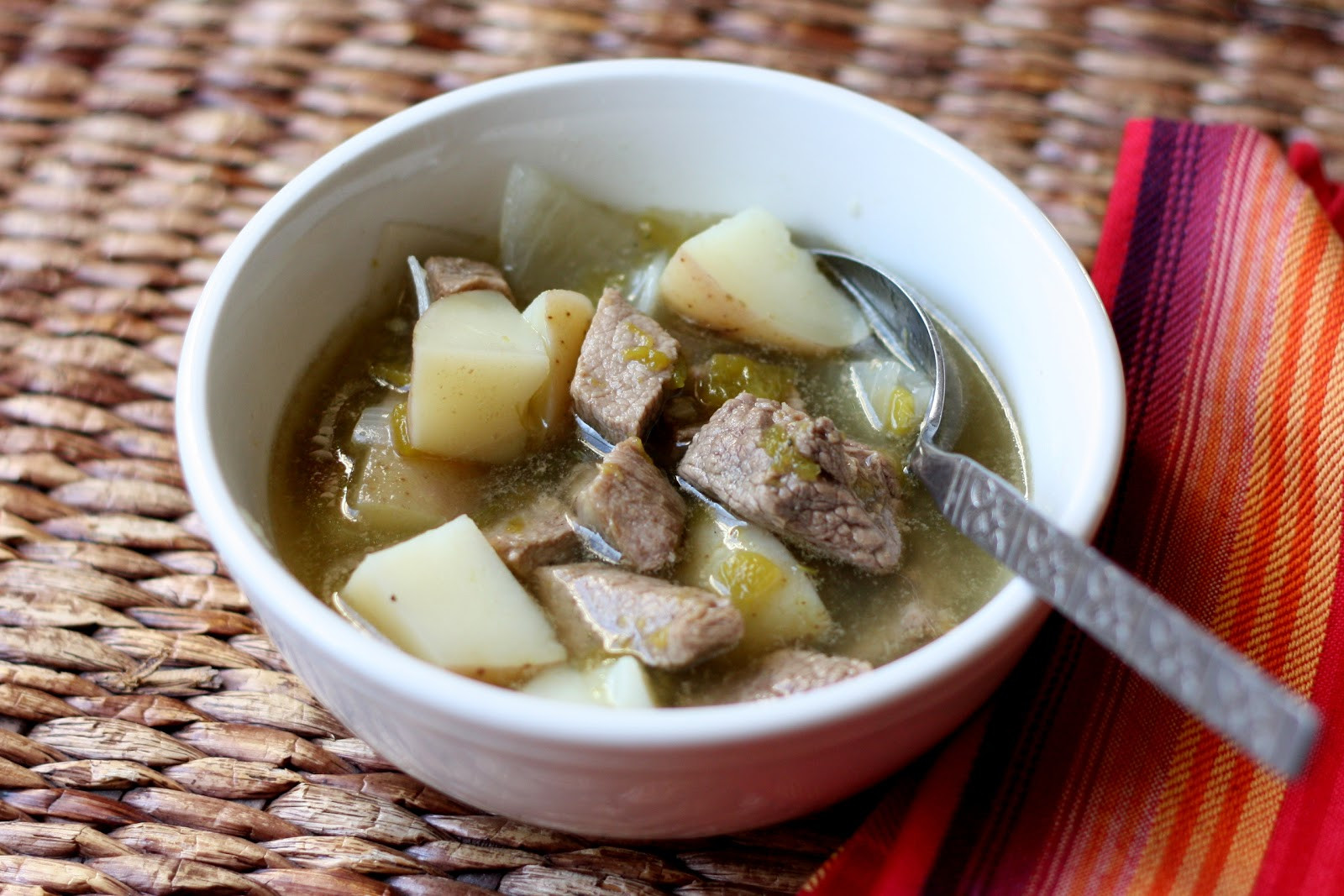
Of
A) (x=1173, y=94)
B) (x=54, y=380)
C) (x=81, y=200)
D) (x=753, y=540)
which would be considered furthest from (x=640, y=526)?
(x=1173, y=94)

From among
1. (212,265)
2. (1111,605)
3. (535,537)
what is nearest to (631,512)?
(535,537)

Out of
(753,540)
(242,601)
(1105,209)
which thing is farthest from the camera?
(1105,209)

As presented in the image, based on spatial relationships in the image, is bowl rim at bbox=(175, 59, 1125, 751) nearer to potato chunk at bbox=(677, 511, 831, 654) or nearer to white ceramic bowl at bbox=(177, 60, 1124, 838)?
white ceramic bowl at bbox=(177, 60, 1124, 838)

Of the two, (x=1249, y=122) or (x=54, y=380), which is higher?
(x=1249, y=122)

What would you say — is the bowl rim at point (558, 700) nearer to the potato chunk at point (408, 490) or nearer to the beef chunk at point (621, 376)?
the potato chunk at point (408, 490)

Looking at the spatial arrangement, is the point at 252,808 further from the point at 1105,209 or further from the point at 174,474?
the point at 1105,209

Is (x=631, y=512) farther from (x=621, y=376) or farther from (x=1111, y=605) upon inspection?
(x=1111, y=605)

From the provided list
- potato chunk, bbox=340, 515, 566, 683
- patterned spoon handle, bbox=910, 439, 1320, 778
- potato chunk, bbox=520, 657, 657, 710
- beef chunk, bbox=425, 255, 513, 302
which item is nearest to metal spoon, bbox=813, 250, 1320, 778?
patterned spoon handle, bbox=910, 439, 1320, 778
